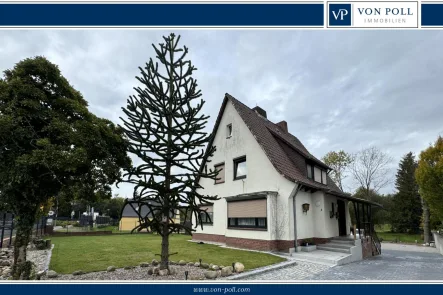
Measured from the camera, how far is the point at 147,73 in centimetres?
704

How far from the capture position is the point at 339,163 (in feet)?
111

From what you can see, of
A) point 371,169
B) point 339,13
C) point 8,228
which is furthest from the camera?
point 371,169

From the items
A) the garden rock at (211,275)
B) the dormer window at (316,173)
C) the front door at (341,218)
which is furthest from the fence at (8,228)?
the front door at (341,218)

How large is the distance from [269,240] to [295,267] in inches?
124

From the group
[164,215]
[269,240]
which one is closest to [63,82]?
[164,215]

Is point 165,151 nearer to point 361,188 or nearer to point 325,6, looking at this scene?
point 325,6

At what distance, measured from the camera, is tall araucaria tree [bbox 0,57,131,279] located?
6406mm

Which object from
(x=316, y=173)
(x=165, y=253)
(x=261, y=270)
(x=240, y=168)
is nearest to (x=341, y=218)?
(x=316, y=173)

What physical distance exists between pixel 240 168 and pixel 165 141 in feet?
29.4

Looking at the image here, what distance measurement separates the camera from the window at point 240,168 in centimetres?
1511

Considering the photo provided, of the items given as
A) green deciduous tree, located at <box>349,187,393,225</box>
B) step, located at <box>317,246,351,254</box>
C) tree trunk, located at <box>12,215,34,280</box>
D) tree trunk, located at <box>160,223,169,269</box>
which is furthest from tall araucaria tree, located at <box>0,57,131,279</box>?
green deciduous tree, located at <box>349,187,393,225</box>

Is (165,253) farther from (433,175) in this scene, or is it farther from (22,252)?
(433,175)

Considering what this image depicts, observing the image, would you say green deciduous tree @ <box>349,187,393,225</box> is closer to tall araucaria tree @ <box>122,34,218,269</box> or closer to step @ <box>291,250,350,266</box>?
step @ <box>291,250,350,266</box>

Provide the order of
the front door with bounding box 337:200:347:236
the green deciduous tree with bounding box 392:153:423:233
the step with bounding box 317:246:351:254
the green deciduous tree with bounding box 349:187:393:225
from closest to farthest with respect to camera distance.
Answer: the step with bounding box 317:246:351:254 < the front door with bounding box 337:200:347:236 < the green deciduous tree with bounding box 392:153:423:233 < the green deciduous tree with bounding box 349:187:393:225
